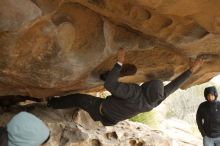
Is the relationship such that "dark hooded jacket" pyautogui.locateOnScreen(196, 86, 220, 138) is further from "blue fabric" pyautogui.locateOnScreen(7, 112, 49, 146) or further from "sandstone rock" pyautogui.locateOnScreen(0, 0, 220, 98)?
"blue fabric" pyautogui.locateOnScreen(7, 112, 49, 146)

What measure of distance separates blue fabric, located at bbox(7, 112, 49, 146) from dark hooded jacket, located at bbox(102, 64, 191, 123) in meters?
2.07

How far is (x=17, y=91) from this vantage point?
20.1 ft

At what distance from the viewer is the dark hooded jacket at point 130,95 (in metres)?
5.15

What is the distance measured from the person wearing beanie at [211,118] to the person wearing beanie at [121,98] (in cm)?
64

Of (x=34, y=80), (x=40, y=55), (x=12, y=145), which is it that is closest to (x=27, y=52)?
(x=40, y=55)

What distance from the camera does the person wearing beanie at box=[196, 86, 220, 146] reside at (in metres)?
6.42

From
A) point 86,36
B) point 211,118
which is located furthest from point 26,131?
point 211,118

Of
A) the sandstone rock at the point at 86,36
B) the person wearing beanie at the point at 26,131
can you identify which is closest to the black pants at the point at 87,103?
the sandstone rock at the point at 86,36

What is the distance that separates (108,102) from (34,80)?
1.05 metres

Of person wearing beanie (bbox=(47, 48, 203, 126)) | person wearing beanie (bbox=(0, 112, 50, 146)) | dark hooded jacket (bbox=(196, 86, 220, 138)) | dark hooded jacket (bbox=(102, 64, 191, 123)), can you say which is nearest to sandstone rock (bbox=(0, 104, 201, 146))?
person wearing beanie (bbox=(47, 48, 203, 126))

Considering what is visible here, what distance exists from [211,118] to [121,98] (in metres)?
1.83

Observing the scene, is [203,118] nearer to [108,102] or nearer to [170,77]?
[170,77]

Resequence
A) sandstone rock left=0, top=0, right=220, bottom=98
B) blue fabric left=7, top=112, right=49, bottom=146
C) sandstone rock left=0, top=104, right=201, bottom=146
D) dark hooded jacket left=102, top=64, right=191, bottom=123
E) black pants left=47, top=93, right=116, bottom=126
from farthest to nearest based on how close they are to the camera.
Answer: sandstone rock left=0, top=104, right=201, bottom=146, black pants left=47, top=93, right=116, bottom=126, dark hooded jacket left=102, top=64, right=191, bottom=123, sandstone rock left=0, top=0, right=220, bottom=98, blue fabric left=7, top=112, right=49, bottom=146

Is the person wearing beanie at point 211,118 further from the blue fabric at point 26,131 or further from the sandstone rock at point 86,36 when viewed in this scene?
the blue fabric at point 26,131
